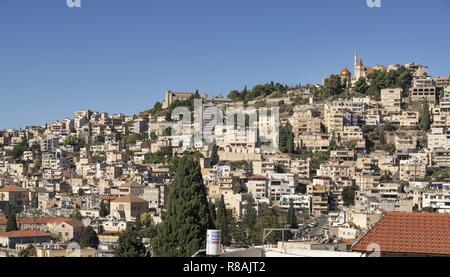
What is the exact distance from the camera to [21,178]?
28.1 m

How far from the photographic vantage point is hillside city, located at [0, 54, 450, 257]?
1789 centimetres

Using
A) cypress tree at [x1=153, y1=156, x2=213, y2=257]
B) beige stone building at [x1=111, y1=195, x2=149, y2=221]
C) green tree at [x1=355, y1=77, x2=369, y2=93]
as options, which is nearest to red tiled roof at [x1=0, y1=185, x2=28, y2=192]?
beige stone building at [x1=111, y1=195, x2=149, y2=221]

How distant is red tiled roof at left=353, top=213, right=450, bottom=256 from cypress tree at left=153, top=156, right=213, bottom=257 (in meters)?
3.34

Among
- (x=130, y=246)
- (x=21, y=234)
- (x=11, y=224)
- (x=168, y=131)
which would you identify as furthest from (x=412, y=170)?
(x=130, y=246)

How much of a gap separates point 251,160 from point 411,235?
900 inches

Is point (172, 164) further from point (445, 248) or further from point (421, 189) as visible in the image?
point (445, 248)

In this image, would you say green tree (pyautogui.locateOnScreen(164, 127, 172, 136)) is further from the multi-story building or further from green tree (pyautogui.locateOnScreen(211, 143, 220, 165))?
the multi-story building

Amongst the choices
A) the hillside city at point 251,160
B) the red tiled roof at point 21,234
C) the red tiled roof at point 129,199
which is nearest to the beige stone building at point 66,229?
the hillside city at point 251,160

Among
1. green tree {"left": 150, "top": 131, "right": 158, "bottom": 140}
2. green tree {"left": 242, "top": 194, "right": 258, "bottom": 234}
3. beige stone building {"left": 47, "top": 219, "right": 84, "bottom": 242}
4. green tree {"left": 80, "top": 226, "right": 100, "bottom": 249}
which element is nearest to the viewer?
green tree {"left": 242, "top": 194, "right": 258, "bottom": 234}

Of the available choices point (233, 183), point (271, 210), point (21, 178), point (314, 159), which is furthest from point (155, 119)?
point (271, 210)

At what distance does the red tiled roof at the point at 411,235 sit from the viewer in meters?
3.43

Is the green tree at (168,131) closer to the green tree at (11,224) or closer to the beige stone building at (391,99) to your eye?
the beige stone building at (391,99)

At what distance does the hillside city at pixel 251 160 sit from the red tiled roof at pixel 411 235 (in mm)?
7903

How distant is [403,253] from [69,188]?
2362 cm
